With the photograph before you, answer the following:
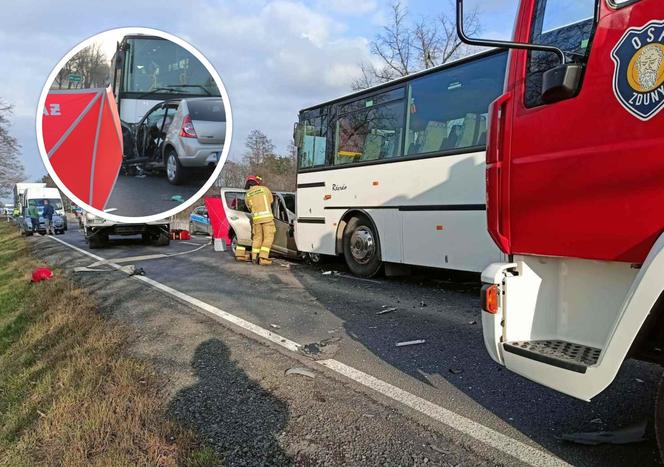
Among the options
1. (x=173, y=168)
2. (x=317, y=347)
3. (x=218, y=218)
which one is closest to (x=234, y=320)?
(x=317, y=347)

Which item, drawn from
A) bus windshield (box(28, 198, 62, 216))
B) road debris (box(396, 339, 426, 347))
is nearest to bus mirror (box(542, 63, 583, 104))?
road debris (box(396, 339, 426, 347))

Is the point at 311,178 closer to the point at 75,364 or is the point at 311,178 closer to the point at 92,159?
the point at 75,364

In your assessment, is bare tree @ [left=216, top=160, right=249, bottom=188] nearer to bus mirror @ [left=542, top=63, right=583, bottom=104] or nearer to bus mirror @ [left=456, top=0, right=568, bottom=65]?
bus mirror @ [left=456, top=0, right=568, bottom=65]

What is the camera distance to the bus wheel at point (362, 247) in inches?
329

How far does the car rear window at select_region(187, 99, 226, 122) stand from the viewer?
1.45 metres

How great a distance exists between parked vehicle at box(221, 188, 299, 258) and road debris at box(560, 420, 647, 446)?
8.50 m

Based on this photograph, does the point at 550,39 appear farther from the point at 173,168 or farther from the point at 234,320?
the point at 234,320

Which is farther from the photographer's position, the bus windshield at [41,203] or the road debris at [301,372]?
the bus windshield at [41,203]

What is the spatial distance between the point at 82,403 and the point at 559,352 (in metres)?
3.12

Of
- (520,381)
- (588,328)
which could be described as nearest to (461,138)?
(520,381)

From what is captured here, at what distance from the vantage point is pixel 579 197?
243 centimetres

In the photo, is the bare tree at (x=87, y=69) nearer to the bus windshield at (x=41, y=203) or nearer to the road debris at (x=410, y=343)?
the road debris at (x=410, y=343)

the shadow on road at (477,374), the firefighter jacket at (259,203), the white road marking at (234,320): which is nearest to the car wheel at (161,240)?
the firefighter jacket at (259,203)

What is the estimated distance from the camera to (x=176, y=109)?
142cm
